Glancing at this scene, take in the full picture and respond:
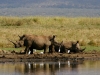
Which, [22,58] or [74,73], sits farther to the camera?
[22,58]

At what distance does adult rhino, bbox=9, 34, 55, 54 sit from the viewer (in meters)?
29.8

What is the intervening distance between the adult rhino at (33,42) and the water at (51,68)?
8.44ft

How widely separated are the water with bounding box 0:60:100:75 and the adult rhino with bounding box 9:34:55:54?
8.44ft

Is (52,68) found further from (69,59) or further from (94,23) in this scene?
(94,23)

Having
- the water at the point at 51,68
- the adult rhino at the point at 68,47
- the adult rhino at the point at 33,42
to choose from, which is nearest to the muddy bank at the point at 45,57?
the adult rhino at the point at 33,42

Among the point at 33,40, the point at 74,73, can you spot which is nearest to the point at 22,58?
the point at 33,40

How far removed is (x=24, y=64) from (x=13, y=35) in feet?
51.8

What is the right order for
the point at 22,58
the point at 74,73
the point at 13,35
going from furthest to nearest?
the point at 13,35
the point at 22,58
the point at 74,73

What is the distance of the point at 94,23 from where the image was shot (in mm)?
69125

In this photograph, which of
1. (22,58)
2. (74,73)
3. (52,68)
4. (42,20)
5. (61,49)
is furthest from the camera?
(42,20)

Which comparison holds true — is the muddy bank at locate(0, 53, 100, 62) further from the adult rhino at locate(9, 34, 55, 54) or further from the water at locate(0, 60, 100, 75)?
the water at locate(0, 60, 100, 75)

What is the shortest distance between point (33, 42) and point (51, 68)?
5656 millimetres

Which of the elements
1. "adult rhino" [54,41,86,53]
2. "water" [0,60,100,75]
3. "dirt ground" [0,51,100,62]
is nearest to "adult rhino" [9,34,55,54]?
"dirt ground" [0,51,100,62]

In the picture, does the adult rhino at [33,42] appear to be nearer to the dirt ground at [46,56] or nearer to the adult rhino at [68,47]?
the dirt ground at [46,56]
